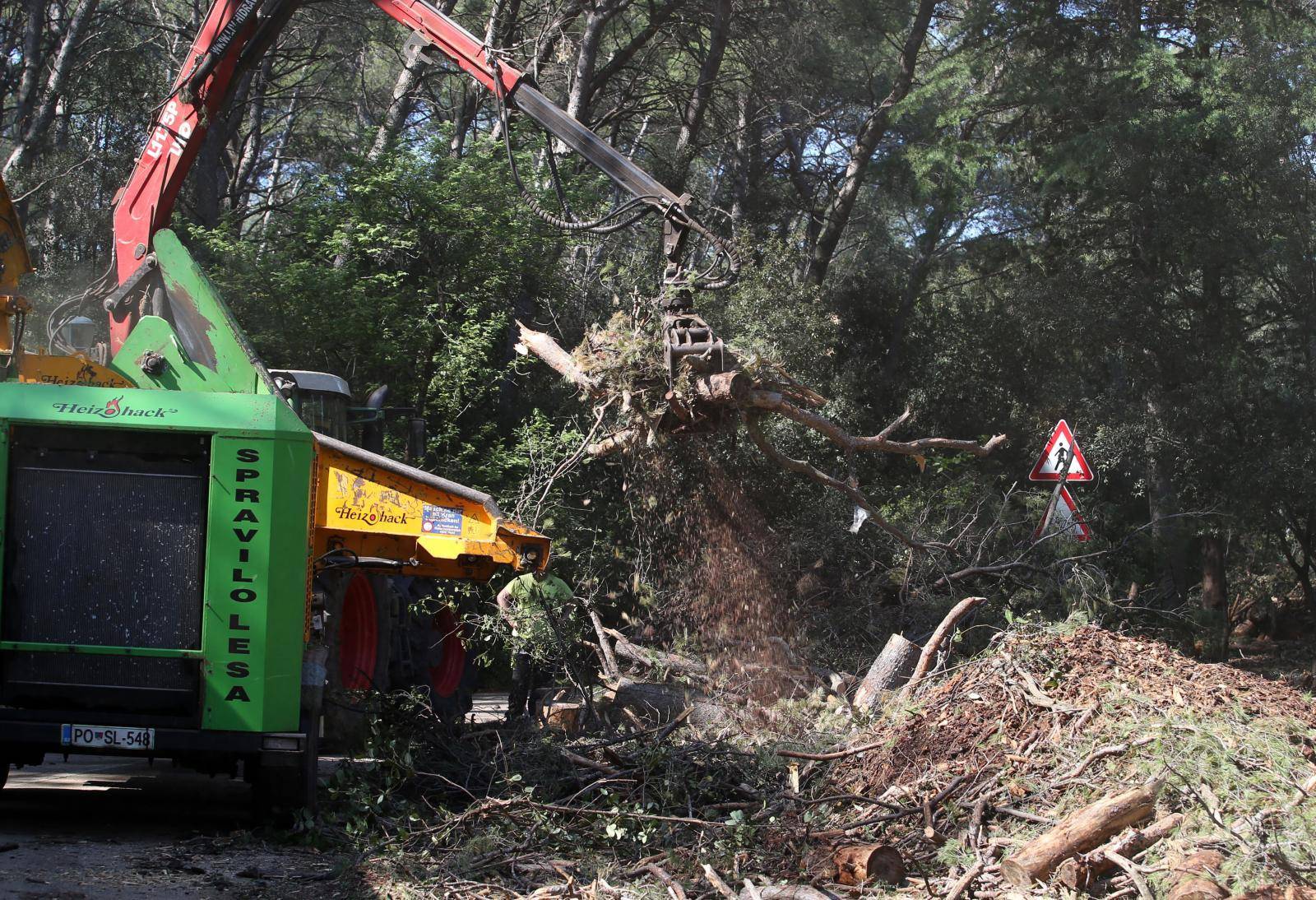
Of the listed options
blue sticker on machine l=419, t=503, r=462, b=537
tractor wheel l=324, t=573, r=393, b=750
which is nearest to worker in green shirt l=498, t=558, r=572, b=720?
tractor wheel l=324, t=573, r=393, b=750

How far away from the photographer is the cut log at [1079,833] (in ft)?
19.4

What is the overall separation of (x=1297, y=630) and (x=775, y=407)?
1563cm

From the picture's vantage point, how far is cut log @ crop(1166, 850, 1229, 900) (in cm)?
546

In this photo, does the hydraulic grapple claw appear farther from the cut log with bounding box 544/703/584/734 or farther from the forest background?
the cut log with bounding box 544/703/584/734

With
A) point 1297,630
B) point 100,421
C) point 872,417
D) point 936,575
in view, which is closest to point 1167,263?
point 872,417

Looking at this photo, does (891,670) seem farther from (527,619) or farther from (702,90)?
(702,90)

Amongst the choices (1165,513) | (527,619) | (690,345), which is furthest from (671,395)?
(1165,513)

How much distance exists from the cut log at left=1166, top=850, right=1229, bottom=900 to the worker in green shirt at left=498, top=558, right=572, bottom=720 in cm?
572

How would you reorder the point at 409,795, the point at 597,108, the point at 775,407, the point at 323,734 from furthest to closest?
the point at 597,108 → the point at 775,407 → the point at 323,734 → the point at 409,795

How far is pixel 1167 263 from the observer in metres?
19.2

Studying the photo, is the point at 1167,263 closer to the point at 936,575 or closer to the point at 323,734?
the point at 936,575

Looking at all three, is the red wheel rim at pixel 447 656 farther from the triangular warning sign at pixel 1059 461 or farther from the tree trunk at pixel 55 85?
the tree trunk at pixel 55 85

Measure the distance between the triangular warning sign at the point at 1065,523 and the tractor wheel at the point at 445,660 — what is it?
19.8 ft

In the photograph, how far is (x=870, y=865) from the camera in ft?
20.5
